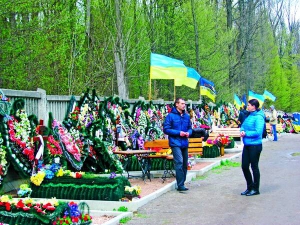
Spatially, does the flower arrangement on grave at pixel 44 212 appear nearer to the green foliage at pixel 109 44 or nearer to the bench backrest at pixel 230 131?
the green foliage at pixel 109 44

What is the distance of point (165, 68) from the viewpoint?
18.7 meters

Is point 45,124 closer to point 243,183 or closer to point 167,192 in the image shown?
point 167,192

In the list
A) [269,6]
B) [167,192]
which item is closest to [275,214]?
[167,192]

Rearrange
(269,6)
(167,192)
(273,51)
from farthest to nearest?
(269,6) → (273,51) → (167,192)

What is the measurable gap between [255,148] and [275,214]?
2202 millimetres

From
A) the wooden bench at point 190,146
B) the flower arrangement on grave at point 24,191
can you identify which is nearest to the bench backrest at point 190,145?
the wooden bench at point 190,146

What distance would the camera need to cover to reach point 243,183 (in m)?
12.8

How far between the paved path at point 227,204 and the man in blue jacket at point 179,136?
439 millimetres

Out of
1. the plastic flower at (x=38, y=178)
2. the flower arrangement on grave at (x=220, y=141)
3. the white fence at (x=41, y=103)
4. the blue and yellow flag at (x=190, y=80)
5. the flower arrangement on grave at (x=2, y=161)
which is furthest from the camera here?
the blue and yellow flag at (x=190, y=80)

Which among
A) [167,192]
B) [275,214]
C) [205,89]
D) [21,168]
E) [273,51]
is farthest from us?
[273,51]

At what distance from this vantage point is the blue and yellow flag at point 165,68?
725 inches

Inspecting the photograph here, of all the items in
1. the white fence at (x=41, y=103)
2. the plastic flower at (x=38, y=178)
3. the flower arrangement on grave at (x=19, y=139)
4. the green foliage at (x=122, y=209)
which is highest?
the white fence at (x=41, y=103)

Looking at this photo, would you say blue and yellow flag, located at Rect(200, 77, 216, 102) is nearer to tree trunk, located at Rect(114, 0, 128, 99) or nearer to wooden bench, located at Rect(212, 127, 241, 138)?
wooden bench, located at Rect(212, 127, 241, 138)

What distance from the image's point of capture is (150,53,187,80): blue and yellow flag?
60.4 feet
